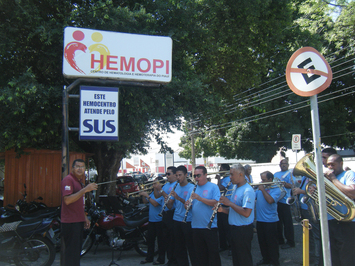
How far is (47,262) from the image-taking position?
19.2 feet

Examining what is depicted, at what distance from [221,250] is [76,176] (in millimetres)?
4186

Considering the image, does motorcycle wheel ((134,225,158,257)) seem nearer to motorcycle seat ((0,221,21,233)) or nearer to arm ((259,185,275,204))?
motorcycle seat ((0,221,21,233))

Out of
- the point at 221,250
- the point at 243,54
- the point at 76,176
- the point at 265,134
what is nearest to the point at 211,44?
the point at 243,54

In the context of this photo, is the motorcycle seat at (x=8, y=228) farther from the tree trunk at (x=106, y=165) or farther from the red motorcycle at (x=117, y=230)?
the tree trunk at (x=106, y=165)

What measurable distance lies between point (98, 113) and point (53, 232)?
251 centimetres

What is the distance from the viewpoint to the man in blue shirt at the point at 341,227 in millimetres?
4098

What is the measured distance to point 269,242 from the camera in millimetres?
6121

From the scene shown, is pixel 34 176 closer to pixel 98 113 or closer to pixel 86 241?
pixel 86 241

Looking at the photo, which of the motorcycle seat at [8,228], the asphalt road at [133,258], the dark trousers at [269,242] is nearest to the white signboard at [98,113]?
the motorcycle seat at [8,228]

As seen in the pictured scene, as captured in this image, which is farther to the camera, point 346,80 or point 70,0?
point 346,80

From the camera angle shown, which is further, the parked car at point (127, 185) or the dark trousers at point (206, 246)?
the parked car at point (127, 185)

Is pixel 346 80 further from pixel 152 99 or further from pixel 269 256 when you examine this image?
pixel 269 256

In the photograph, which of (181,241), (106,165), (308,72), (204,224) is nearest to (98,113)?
(181,241)

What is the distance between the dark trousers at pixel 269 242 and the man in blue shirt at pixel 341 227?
1.73 meters
